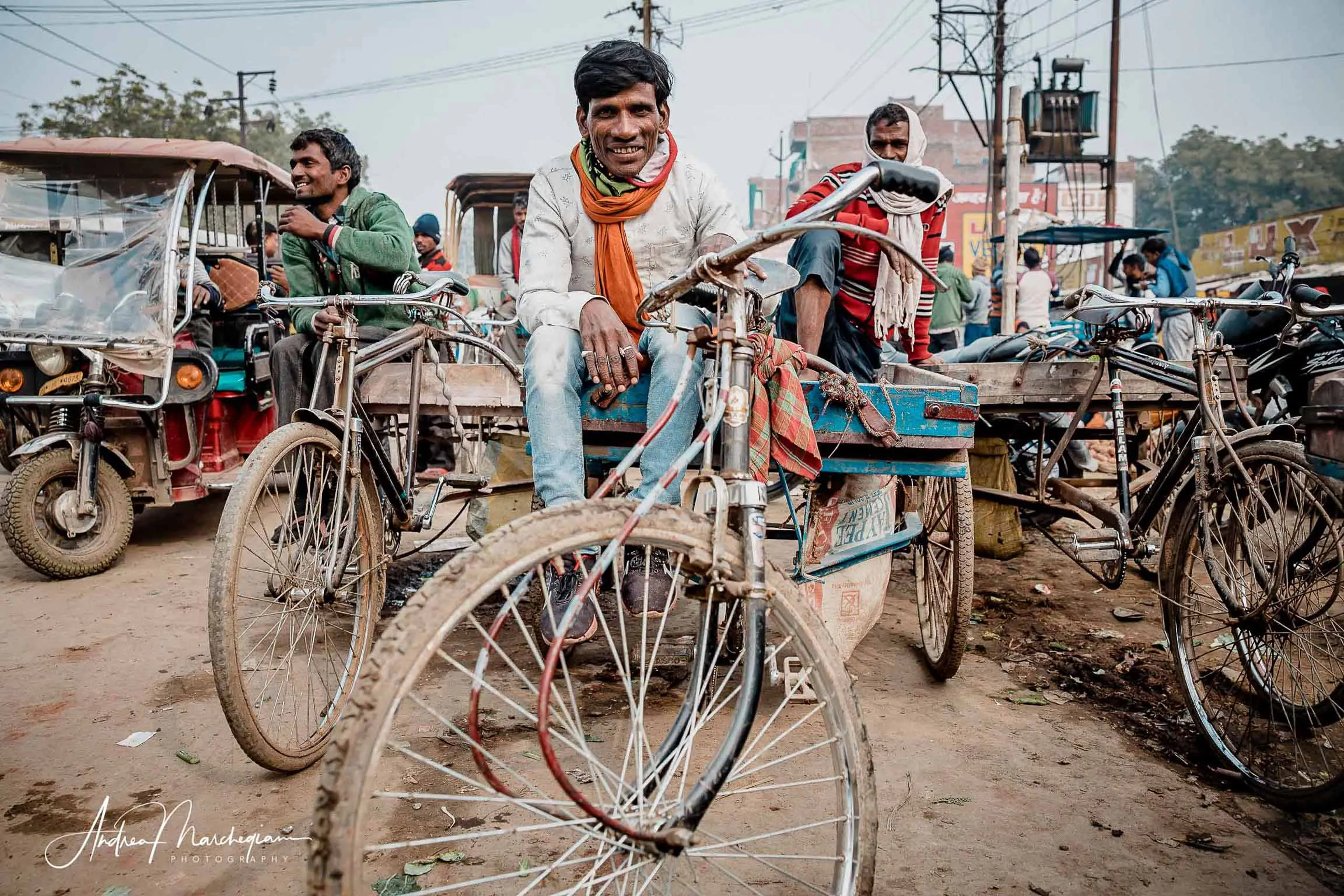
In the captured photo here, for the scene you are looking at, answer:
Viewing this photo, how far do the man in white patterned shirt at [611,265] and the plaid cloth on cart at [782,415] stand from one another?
26 centimetres

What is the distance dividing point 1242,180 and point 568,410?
58618mm

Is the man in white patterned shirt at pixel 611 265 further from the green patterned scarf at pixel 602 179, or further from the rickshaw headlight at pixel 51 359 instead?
the rickshaw headlight at pixel 51 359

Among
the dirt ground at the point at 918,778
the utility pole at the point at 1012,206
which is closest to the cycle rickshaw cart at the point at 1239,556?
the dirt ground at the point at 918,778

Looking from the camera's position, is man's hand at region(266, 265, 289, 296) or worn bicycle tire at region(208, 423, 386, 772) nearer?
worn bicycle tire at region(208, 423, 386, 772)

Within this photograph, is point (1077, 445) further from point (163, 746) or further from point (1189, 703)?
point (163, 746)

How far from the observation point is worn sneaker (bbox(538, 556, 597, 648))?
2502mm

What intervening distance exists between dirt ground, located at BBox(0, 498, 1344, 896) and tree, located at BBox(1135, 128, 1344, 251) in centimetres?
4948

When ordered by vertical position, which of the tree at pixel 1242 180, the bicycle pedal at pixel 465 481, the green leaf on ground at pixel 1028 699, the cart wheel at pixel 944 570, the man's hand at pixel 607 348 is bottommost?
the green leaf on ground at pixel 1028 699

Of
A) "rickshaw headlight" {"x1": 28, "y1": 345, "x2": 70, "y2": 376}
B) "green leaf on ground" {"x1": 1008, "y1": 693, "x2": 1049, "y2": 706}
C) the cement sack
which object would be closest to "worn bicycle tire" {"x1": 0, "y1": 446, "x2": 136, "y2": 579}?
"rickshaw headlight" {"x1": 28, "y1": 345, "x2": 70, "y2": 376}

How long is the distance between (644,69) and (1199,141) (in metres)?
60.8

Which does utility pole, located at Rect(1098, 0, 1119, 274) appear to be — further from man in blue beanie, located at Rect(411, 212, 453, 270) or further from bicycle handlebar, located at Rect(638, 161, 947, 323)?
bicycle handlebar, located at Rect(638, 161, 947, 323)

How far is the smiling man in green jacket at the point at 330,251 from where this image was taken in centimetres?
362

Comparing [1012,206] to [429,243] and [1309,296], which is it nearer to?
[429,243]

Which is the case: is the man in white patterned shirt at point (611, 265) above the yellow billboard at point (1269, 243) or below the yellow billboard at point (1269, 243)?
below
